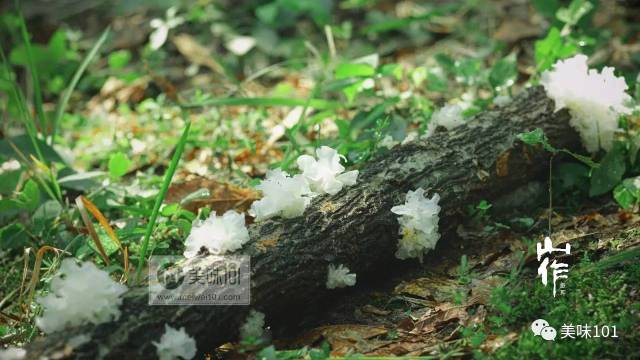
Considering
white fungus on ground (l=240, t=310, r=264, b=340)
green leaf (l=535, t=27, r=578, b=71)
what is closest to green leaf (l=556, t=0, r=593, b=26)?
green leaf (l=535, t=27, r=578, b=71)

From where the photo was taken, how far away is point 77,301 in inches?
64.9

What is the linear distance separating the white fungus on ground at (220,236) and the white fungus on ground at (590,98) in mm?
1419

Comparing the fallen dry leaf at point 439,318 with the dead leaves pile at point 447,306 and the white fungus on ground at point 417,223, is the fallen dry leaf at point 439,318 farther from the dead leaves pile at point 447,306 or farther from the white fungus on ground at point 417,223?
the white fungus on ground at point 417,223

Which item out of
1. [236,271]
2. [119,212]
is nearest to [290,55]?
[119,212]

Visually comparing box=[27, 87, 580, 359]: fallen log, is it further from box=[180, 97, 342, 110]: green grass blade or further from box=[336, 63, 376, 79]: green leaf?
box=[180, 97, 342, 110]: green grass blade

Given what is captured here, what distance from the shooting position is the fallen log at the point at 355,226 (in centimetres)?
170

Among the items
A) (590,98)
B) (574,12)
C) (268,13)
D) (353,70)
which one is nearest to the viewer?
(590,98)

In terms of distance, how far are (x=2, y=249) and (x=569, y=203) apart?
229 centimetres

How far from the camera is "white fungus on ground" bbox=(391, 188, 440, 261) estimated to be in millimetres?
2082

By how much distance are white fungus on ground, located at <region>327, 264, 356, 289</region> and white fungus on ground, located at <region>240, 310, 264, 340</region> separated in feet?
0.84

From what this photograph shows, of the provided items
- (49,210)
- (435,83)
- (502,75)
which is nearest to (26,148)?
(49,210)

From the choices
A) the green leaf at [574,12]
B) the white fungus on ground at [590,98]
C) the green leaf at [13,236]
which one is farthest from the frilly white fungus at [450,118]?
the green leaf at [13,236]

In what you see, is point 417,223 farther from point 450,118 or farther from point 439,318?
point 450,118

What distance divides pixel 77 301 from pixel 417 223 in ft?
3.45
